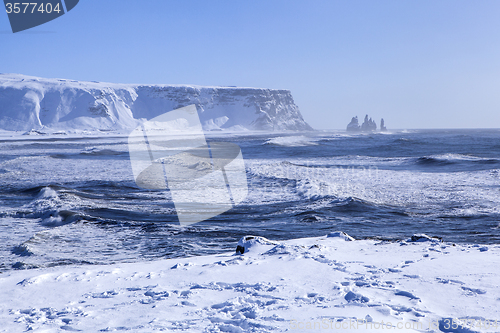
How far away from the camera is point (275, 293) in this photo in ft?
12.2

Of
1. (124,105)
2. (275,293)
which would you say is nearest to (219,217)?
(275,293)

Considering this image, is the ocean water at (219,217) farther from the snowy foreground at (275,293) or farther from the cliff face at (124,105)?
the cliff face at (124,105)

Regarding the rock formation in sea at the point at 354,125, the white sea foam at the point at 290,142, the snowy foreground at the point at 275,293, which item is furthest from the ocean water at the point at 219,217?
the rock formation in sea at the point at 354,125

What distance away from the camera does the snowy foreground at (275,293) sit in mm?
3070

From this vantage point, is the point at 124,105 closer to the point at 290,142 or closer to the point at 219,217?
the point at 290,142

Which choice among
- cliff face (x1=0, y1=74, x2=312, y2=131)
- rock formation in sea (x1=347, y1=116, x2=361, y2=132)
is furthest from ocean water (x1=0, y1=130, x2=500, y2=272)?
cliff face (x1=0, y1=74, x2=312, y2=131)

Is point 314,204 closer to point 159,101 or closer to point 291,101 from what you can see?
point 159,101

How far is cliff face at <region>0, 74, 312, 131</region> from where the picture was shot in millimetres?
115688

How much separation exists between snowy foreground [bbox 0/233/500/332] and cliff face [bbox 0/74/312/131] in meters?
120

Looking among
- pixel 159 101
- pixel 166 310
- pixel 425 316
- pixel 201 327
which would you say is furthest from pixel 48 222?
pixel 159 101

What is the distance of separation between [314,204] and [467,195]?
4.89 m

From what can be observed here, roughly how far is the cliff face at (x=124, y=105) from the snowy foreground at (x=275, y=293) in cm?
11957

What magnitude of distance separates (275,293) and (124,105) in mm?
148946

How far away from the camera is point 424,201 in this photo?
10.2m
